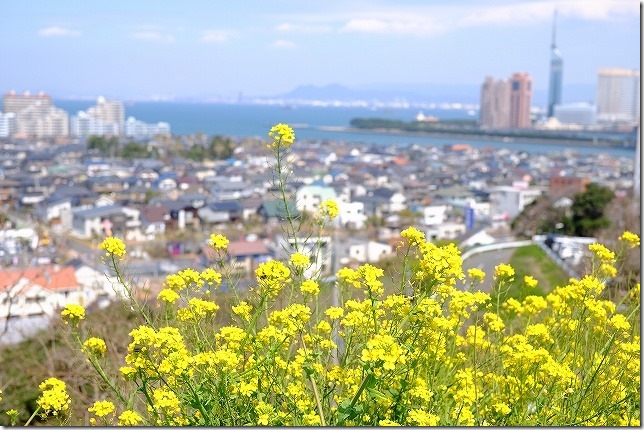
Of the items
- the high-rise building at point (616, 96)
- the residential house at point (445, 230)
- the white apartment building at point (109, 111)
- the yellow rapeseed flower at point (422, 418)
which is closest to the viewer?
the yellow rapeseed flower at point (422, 418)

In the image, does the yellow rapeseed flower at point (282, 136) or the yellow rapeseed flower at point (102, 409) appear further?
the yellow rapeseed flower at point (282, 136)

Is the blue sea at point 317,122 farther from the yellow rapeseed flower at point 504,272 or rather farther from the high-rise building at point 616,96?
the yellow rapeseed flower at point 504,272

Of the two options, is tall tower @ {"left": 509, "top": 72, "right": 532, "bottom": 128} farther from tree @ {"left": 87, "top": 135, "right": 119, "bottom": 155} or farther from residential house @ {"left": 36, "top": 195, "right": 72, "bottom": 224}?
residential house @ {"left": 36, "top": 195, "right": 72, "bottom": 224}

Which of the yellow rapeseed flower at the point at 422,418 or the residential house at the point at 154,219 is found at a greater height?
the yellow rapeseed flower at the point at 422,418

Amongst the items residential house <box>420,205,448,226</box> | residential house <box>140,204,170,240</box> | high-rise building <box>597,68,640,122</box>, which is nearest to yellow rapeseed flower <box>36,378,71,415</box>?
residential house <box>140,204,170,240</box>

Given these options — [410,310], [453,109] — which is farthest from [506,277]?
[453,109]

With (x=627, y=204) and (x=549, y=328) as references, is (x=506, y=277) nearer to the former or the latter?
(x=549, y=328)

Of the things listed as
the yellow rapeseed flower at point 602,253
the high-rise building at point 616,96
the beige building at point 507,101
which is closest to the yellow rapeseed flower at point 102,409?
the yellow rapeseed flower at point 602,253
